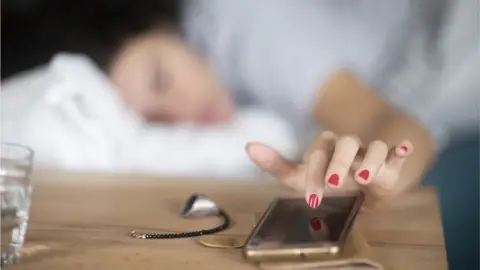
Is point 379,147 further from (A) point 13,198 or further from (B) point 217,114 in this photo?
(B) point 217,114

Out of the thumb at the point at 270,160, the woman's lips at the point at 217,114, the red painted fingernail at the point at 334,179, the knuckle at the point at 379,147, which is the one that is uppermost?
the woman's lips at the point at 217,114

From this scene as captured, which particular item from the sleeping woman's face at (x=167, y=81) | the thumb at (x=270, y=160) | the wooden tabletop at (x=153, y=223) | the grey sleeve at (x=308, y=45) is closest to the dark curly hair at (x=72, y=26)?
the sleeping woman's face at (x=167, y=81)

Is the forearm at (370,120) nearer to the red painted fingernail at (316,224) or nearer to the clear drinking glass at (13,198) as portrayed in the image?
the red painted fingernail at (316,224)

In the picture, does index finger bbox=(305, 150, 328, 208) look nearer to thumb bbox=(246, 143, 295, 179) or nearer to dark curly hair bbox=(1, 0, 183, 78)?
thumb bbox=(246, 143, 295, 179)

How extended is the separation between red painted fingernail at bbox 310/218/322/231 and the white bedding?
368mm

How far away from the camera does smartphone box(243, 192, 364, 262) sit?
0.49m

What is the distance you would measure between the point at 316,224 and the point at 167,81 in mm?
666

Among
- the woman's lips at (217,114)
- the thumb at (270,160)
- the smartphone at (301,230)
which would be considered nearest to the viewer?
the smartphone at (301,230)

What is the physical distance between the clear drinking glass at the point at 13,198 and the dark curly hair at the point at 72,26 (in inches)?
22.8

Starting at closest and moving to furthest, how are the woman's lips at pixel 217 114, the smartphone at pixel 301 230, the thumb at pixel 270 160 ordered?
the smartphone at pixel 301 230, the thumb at pixel 270 160, the woman's lips at pixel 217 114

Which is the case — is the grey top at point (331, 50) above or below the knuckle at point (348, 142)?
above

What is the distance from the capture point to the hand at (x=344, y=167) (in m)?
0.52

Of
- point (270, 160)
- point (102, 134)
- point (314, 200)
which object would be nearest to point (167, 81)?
point (102, 134)

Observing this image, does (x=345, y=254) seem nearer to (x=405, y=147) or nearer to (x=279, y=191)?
(x=405, y=147)
